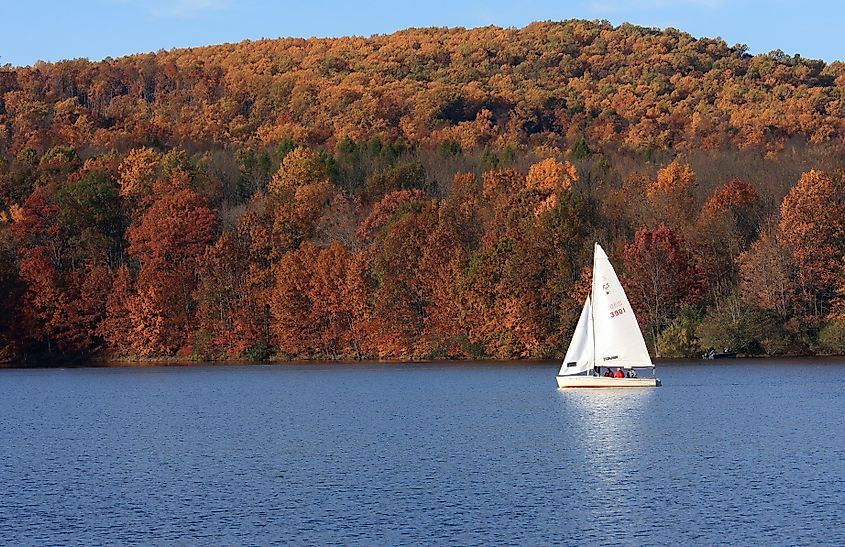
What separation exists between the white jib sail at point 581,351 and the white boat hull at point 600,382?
0.67m

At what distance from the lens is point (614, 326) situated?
68.1 metres

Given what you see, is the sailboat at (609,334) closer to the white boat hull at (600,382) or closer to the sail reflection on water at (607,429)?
the white boat hull at (600,382)

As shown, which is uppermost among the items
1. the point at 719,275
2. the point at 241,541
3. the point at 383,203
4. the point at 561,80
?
the point at 561,80

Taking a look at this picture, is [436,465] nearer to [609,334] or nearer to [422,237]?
[609,334]

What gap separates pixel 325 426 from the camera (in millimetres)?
55156

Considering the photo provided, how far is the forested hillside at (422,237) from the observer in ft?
323

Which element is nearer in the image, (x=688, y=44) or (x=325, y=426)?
(x=325, y=426)

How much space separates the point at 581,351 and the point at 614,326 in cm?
227

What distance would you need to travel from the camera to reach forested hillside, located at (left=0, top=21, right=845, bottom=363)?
323 ft

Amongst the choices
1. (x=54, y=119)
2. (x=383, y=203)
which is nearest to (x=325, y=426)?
(x=383, y=203)

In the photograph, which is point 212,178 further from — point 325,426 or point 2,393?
point 325,426

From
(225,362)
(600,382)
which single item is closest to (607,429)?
(600,382)

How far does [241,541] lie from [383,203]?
283 feet

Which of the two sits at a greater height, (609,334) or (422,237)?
(422,237)
